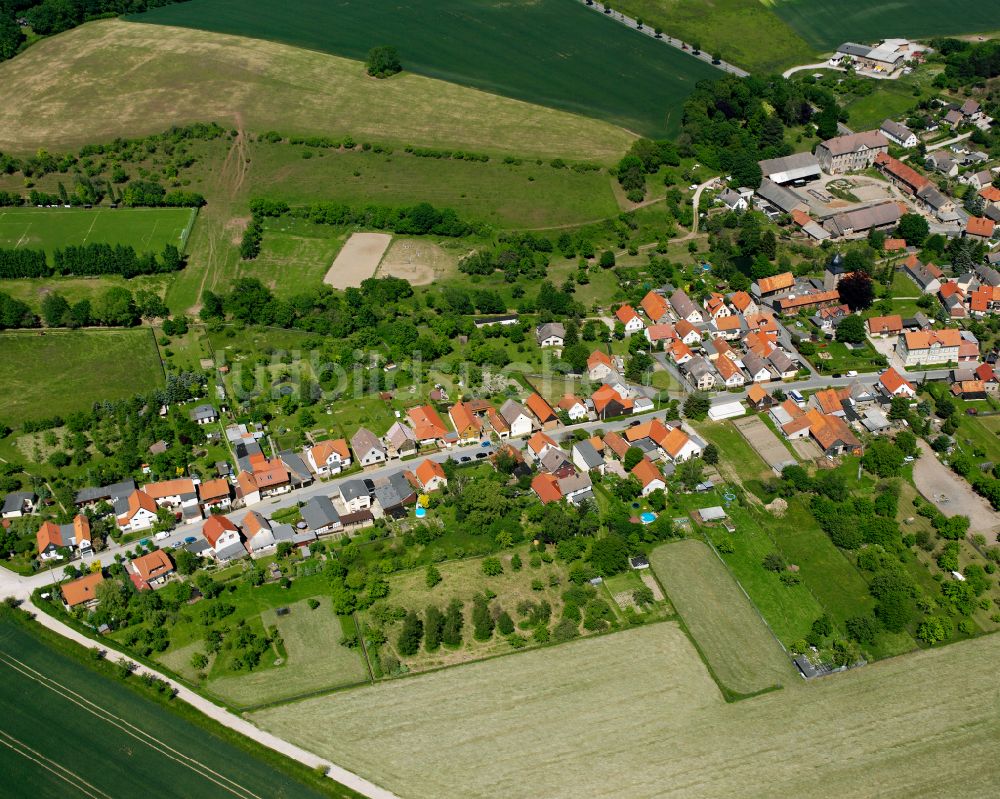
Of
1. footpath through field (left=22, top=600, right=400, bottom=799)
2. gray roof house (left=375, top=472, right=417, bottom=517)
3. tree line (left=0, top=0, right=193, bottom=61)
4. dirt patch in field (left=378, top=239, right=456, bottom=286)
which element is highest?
tree line (left=0, top=0, right=193, bottom=61)

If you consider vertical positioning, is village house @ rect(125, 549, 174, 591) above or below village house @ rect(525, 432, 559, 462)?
below

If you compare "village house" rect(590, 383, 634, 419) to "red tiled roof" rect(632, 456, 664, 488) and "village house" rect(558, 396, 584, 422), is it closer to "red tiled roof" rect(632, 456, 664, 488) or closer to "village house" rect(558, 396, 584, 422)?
"village house" rect(558, 396, 584, 422)

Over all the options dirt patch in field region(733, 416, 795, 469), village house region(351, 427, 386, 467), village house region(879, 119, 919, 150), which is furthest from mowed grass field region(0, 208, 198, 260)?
village house region(879, 119, 919, 150)

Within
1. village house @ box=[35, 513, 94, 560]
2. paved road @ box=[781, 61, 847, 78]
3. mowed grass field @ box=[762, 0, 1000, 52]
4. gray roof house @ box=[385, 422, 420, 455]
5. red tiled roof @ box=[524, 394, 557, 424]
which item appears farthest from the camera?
mowed grass field @ box=[762, 0, 1000, 52]

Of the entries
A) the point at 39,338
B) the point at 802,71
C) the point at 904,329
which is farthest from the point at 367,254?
the point at 802,71

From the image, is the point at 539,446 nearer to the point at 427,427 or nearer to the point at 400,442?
the point at 427,427

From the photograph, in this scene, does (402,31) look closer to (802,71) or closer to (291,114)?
(291,114)
